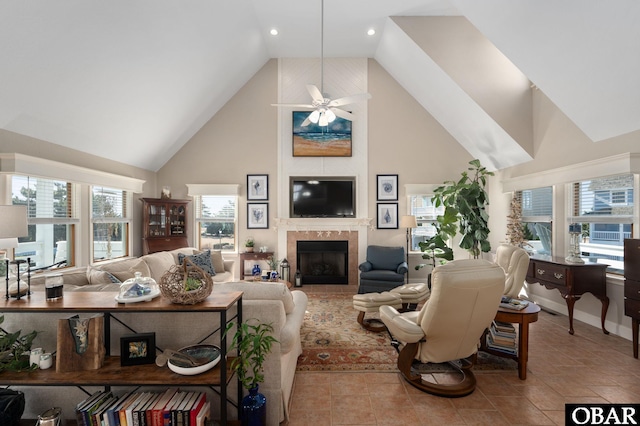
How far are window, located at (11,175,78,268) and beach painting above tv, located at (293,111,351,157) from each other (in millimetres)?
3843

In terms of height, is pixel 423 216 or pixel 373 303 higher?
pixel 423 216

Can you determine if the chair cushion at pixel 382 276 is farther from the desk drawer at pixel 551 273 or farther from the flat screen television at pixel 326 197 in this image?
the desk drawer at pixel 551 273

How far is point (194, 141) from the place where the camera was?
6.29m

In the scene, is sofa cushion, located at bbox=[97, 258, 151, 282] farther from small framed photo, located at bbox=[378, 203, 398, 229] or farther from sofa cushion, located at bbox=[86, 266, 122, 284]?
small framed photo, located at bbox=[378, 203, 398, 229]

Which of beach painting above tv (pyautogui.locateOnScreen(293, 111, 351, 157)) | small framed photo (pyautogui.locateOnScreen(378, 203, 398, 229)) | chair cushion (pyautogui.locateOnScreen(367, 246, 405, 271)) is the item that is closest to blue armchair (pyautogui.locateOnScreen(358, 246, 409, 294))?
chair cushion (pyautogui.locateOnScreen(367, 246, 405, 271))

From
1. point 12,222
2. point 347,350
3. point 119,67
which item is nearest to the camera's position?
point 12,222

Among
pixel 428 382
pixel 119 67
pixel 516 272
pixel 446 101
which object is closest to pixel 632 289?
pixel 516 272

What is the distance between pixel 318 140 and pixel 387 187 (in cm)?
175

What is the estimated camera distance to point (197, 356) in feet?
6.03

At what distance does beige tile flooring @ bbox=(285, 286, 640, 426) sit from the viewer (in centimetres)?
220

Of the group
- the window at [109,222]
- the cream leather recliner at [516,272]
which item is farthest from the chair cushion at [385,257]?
the window at [109,222]

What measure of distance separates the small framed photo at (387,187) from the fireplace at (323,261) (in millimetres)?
1248

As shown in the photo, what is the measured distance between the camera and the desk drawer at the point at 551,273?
376cm

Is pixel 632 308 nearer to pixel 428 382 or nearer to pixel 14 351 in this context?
pixel 428 382
